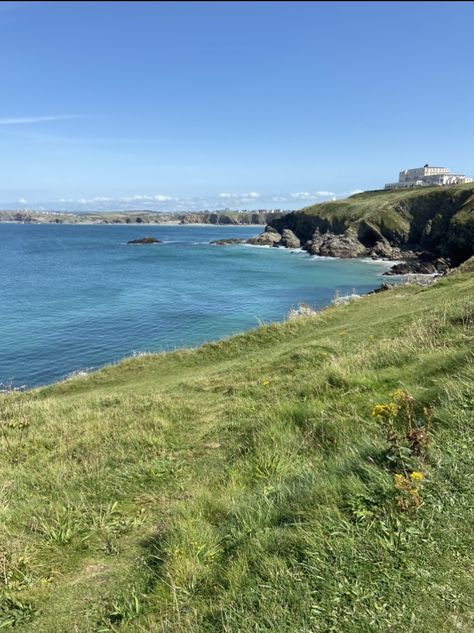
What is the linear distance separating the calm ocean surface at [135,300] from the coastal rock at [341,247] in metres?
5.33

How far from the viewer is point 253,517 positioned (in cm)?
487

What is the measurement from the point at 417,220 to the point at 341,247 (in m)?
17.8

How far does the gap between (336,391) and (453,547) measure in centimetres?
506

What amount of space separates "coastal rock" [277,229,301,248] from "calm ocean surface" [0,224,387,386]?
19.5 m

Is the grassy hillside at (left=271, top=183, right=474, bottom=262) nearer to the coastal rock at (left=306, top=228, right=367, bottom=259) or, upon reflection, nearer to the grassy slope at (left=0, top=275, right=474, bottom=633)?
the coastal rock at (left=306, top=228, right=367, bottom=259)

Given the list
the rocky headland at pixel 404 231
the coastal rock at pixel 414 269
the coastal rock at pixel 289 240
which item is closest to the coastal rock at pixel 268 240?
the coastal rock at pixel 289 240

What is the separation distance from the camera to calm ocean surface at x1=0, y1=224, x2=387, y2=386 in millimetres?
32688

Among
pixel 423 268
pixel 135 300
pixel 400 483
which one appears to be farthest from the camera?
pixel 423 268

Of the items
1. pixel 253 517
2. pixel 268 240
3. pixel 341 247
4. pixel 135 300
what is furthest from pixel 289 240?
pixel 253 517

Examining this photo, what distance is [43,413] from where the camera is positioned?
42.9 ft

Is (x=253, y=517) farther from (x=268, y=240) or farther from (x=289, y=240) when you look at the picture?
(x=268, y=240)

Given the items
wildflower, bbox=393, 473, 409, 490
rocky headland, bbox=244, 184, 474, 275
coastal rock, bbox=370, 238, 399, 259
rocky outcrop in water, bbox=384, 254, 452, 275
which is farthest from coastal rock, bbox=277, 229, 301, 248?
wildflower, bbox=393, 473, 409, 490

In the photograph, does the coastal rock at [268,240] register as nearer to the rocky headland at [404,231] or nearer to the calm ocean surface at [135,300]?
the rocky headland at [404,231]

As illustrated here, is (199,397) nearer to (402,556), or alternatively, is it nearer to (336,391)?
(336,391)
